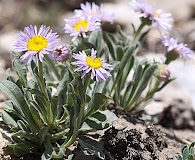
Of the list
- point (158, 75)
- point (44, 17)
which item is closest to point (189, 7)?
point (44, 17)

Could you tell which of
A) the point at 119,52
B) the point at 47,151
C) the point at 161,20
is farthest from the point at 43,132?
the point at 161,20

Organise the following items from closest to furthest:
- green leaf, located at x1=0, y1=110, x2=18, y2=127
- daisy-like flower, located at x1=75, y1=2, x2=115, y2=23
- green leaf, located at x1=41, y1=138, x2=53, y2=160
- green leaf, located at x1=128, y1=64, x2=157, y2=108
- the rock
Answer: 1. green leaf, located at x1=41, y1=138, x2=53, y2=160
2. green leaf, located at x1=0, y1=110, x2=18, y2=127
3. green leaf, located at x1=128, y1=64, x2=157, y2=108
4. daisy-like flower, located at x1=75, y1=2, x2=115, y2=23
5. the rock

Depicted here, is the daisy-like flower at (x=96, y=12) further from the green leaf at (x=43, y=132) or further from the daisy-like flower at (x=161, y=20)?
the green leaf at (x=43, y=132)

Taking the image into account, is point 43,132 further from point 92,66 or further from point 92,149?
point 92,66

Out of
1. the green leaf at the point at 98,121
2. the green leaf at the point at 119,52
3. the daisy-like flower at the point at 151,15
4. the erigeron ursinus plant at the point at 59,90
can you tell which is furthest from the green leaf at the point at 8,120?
the daisy-like flower at the point at 151,15

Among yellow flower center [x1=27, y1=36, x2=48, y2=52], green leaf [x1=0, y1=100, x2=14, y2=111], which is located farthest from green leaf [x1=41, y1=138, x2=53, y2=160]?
yellow flower center [x1=27, y1=36, x2=48, y2=52]

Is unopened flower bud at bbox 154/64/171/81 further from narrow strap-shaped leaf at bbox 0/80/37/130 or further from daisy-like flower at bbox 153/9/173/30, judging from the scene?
narrow strap-shaped leaf at bbox 0/80/37/130

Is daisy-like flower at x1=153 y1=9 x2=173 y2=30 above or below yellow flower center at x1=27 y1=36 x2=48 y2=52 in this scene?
above

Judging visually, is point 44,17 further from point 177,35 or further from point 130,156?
point 130,156
